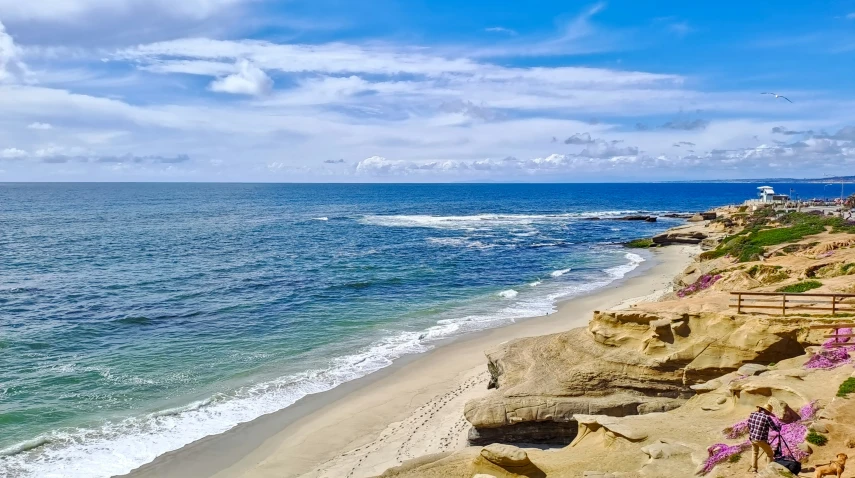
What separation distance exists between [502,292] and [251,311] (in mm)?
17797

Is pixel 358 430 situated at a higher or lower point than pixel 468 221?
lower

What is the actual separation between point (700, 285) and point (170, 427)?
87.3 feet

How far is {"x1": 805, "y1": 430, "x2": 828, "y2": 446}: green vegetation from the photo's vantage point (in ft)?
37.6

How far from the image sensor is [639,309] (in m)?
20.0

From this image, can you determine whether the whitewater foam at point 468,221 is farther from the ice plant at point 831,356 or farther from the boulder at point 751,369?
the ice plant at point 831,356

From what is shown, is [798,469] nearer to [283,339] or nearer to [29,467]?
[29,467]

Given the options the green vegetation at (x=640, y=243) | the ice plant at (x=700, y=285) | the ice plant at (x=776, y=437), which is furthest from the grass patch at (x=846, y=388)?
the green vegetation at (x=640, y=243)

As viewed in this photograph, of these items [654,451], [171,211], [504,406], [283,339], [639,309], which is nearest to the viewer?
[654,451]

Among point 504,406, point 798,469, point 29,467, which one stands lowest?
point 29,467

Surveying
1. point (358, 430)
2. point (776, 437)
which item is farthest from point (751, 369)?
point (358, 430)

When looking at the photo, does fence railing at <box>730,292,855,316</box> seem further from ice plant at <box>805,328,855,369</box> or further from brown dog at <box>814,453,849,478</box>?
brown dog at <box>814,453,849,478</box>

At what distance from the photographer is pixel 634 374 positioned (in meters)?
18.3

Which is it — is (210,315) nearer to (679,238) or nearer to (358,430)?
(358,430)

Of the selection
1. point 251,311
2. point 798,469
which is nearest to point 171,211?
point 251,311
